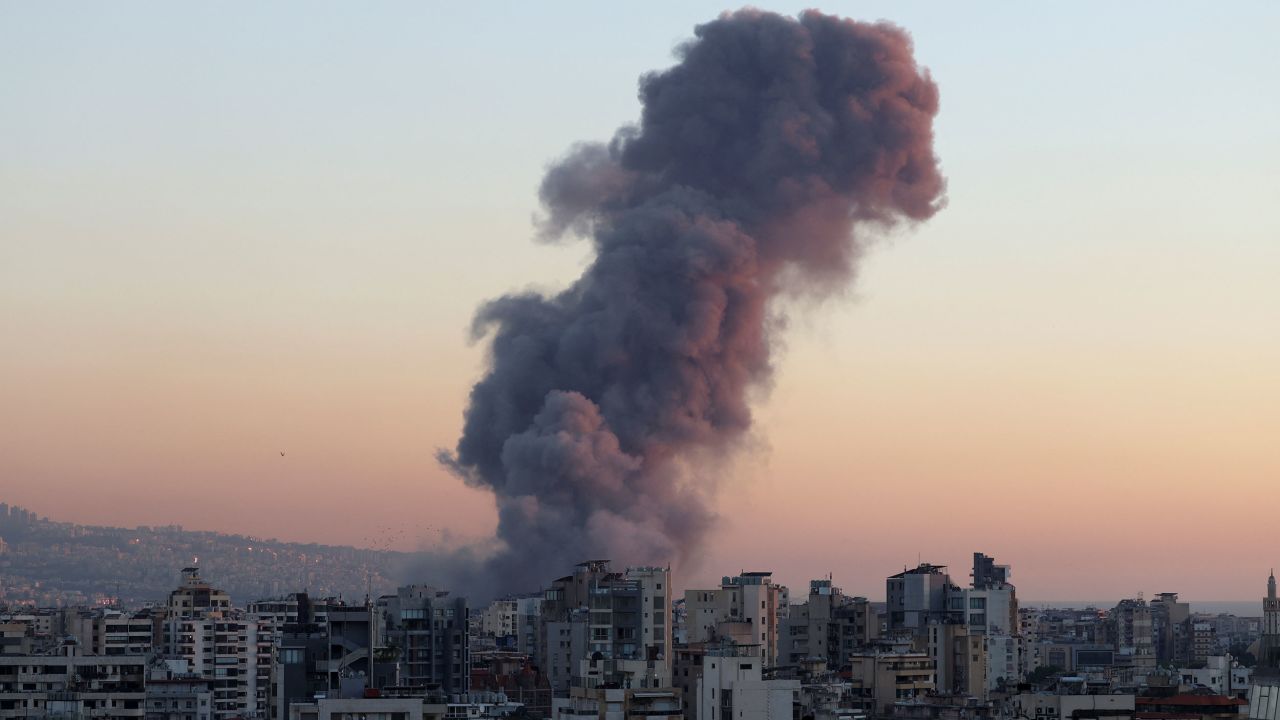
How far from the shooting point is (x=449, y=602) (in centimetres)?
7106

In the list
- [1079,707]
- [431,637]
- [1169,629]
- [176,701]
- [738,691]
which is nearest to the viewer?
[738,691]

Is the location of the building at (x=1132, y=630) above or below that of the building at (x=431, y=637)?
above


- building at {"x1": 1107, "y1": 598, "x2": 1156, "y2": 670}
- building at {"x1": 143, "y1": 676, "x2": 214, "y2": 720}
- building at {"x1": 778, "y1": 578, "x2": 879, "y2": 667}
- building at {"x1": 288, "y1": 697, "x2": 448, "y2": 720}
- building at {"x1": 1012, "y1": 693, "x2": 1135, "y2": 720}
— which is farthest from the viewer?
building at {"x1": 1107, "y1": 598, "x2": 1156, "y2": 670}

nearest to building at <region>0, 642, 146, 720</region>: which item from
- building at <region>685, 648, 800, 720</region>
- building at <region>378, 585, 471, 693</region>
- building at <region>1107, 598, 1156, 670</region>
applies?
building at <region>378, 585, 471, 693</region>

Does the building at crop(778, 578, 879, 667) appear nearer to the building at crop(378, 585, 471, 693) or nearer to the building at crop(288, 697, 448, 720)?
the building at crop(378, 585, 471, 693)

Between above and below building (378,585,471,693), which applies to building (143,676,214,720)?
below

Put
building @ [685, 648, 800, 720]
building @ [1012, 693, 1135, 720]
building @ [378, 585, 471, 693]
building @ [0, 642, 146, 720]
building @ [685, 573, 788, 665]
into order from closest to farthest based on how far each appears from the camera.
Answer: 1. building @ [685, 648, 800, 720]
2. building @ [0, 642, 146, 720]
3. building @ [1012, 693, 1135, 720]
4. building @ [378, 585, 471, 693]
5. building @ [685, 573, 788, 665]

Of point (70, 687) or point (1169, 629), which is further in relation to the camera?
point (1169, 629)

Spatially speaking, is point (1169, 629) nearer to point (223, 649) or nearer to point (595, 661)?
point (223, 649)

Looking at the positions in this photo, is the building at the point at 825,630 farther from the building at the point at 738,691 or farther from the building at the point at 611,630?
the building at the point at 738,691

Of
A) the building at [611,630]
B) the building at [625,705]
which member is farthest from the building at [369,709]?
the building at [611,630]

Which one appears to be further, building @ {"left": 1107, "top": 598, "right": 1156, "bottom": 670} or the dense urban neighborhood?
building @ {"left": 1107, "top": 598, "right": 1156, "bottom": 670}

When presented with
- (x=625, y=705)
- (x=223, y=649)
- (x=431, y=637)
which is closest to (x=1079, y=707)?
(x=625, y=705)

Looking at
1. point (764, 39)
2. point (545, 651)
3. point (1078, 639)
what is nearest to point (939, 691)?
point (545, 651)
